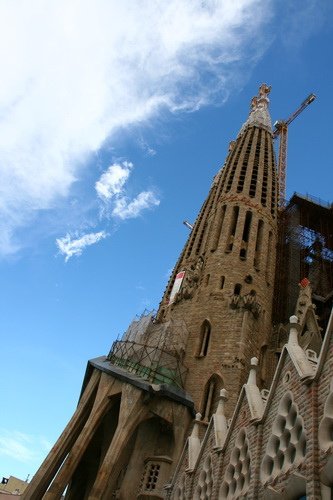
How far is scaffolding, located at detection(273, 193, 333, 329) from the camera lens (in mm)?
25844

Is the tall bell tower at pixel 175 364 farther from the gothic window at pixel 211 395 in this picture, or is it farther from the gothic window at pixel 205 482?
the gothic window at pixel 205 482

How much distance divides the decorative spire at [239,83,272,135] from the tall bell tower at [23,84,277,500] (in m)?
8.83

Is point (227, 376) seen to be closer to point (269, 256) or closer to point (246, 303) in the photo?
point (246, 303)

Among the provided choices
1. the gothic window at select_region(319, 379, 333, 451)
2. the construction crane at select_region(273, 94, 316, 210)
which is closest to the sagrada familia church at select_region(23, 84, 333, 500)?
the gothic window at select_region(319, 379, 333, 451)

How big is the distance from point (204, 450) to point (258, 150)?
24.1m

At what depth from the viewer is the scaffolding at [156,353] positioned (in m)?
18.8

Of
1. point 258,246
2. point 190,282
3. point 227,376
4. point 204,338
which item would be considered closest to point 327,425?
point 227,376

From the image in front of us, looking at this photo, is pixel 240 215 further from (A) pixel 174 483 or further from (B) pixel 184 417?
(A) pixel 174 483

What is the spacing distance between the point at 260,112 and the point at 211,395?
2564 centimetres

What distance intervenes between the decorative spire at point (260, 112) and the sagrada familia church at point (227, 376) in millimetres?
1553

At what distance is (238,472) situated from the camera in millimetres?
10234

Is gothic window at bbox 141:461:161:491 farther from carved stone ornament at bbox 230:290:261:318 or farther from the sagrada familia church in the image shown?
carved stone ornament at bbox 230:290:261:318

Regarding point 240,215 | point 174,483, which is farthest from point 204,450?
point 240,215

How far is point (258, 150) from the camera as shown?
109 ft
